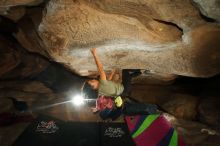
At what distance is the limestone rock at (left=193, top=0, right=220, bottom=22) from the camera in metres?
3.40

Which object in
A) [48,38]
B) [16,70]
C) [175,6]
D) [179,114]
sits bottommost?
[179,114]

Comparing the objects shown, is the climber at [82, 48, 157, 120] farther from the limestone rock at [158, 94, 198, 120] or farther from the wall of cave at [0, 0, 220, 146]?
the limestone rock at [158, 94, 198, 120]

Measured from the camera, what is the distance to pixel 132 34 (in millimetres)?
4820

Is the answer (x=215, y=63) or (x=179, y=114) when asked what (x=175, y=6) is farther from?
(x=179, y=114)

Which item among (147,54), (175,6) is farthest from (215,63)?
(175,6)

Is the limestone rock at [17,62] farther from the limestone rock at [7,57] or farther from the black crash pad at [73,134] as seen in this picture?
the black crash pad at [73,134]

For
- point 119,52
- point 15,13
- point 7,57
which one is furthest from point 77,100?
point 15,13

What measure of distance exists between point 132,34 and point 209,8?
5.42ft

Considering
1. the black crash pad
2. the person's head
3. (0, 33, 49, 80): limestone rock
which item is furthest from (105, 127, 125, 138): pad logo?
(0, 33, 49, 80): limestone rock

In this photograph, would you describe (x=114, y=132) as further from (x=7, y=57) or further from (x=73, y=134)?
(x=7, y=57)

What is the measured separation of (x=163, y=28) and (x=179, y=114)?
4.35 m

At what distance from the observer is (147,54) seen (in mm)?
5797

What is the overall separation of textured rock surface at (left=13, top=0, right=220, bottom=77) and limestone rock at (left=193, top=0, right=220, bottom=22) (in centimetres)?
15

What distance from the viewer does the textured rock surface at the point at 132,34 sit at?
402 cm
